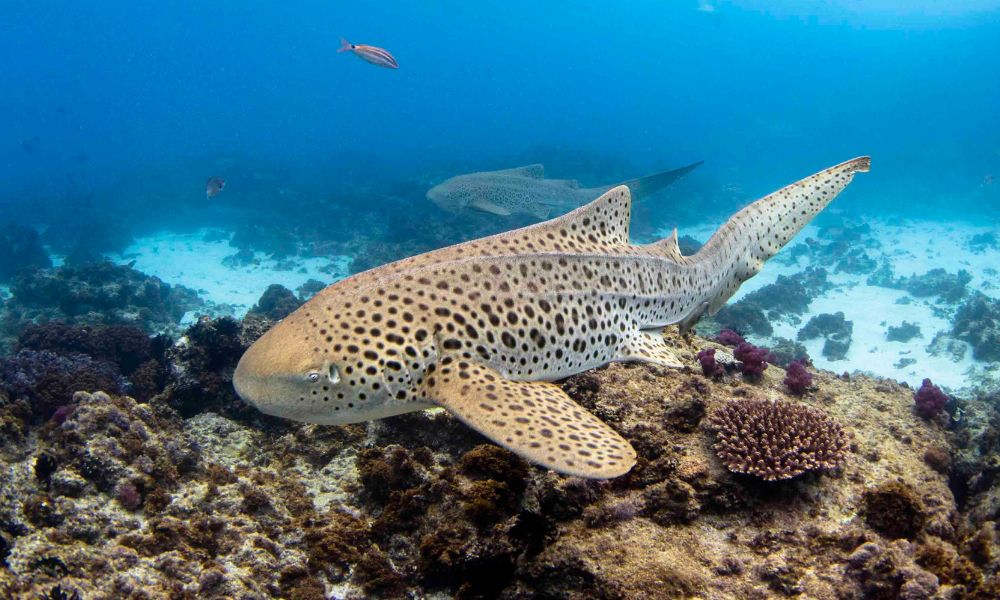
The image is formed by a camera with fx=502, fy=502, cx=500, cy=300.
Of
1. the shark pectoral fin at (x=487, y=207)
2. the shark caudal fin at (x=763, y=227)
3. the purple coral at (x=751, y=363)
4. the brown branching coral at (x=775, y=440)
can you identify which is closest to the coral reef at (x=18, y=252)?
the shark pectoral fin at (x=487, y=207)

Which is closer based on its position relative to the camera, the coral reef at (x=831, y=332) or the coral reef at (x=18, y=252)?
the coral reef at (x=831, y=332)

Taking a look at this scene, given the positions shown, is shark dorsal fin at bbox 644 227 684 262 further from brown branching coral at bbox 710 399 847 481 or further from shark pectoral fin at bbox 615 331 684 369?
brown branching coral at bbox 710 399 847 481

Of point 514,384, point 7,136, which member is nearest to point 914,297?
point 514,384

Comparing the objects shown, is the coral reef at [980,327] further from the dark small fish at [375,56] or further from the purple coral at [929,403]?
the dark small fish at [375,56]

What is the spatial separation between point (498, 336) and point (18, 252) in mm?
35819

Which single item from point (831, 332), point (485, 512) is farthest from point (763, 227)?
point (831, 332)

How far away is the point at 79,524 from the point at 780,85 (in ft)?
638

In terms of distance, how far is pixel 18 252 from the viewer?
27.8m

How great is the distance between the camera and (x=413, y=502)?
409cm

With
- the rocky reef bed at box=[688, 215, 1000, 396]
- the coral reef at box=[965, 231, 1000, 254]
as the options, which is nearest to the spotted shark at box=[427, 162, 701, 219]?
the rocky reef bed at box=[688, 215, 1000, 396]

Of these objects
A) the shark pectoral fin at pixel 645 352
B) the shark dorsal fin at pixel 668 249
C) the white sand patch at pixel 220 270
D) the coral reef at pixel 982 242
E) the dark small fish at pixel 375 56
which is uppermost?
the dark small fish at pixel 375 56

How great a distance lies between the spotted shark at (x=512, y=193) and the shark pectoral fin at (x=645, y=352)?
11.1 metres

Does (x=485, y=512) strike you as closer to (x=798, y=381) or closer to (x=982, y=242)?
(x=798, y=381)

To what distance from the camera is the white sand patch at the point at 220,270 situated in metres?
22.5
